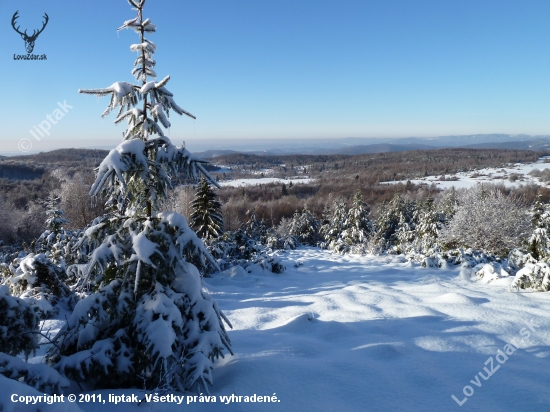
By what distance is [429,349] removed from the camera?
13.3 ft

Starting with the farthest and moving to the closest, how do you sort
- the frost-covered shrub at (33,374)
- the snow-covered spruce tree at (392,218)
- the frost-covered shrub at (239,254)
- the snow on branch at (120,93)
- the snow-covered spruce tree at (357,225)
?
the snow-covered spruce tree at (392,218) < the snow-covered spruce tree at (357,225) < the frost-covered shrub at (239,254) < the snow on branch at (120,93) < the frost-covered shrub at (33,374)

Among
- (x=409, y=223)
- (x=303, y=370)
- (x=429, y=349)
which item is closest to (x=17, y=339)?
(x=303, y=370)

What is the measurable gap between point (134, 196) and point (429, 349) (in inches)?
170

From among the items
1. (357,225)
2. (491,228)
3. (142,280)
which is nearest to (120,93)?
(142,280)

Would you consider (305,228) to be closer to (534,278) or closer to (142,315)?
(534,278)

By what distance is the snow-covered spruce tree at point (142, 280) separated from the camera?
9.14 ft

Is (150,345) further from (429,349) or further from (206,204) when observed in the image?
(206,204)

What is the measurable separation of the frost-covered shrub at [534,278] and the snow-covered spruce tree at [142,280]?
25.0ft

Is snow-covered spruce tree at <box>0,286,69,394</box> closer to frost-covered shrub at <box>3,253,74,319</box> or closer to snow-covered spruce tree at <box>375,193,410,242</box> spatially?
frost-covered shrub at <box>3,253,74,319</box>

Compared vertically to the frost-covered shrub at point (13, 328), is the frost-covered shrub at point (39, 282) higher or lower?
lower

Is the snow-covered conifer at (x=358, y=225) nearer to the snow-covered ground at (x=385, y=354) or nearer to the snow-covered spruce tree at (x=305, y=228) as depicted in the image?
the snow-covered spruce tree at (x=305, y=228)

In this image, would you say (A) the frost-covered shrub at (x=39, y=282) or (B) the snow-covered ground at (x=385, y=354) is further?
(A) the frost-covered shrub at (x=39, y=282)

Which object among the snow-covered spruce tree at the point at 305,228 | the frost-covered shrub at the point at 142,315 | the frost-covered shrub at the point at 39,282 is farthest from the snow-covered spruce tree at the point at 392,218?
the frost-covered shrub at the point at 142,315

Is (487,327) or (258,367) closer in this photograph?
(258,367)
